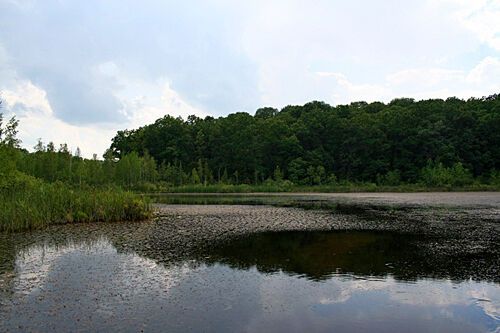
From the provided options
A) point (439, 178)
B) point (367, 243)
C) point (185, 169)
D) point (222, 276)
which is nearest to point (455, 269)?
point (367, 243)

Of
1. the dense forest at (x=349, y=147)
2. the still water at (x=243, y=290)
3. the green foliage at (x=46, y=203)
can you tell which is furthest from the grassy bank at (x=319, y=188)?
the still water at (x=243, y=290)

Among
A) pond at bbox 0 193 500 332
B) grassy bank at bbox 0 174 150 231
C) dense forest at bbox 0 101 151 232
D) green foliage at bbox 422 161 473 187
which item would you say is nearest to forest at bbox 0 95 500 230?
green foliage at bbox 422 161 473 187

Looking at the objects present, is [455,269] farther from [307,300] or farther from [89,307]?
[89,307]

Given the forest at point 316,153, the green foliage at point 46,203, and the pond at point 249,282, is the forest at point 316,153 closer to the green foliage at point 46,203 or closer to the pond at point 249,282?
the green foliage at point 46,203

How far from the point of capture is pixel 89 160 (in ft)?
184

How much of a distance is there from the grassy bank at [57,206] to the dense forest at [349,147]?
133 feet

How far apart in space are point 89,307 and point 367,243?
8884 millimetres

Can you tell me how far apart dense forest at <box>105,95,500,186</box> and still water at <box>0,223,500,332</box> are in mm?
50443

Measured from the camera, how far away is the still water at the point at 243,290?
6496mm

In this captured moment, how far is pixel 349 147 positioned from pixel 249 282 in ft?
228

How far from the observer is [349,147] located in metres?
75.8

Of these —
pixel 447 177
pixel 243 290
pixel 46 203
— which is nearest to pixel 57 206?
pixel 46 203

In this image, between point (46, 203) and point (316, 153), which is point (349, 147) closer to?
point (316, 153)

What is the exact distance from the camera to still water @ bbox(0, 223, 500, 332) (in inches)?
256
